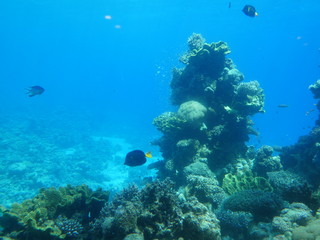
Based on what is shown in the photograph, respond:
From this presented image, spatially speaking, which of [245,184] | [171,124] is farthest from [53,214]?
[171,124]

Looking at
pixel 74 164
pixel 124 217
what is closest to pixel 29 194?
pixel 74 164

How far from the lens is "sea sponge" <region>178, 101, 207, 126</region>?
986 cm

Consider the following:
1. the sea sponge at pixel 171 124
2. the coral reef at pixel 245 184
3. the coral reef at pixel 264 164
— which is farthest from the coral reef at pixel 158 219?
the coral reef at pixel 264 164

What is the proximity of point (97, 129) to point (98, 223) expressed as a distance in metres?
38.0

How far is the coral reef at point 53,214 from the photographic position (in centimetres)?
493

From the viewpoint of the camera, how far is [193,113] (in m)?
9.85

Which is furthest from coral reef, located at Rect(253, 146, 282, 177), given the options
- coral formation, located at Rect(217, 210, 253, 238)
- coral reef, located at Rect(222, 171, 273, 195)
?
coral formation, located at Rect(217, 210, 253, 238)

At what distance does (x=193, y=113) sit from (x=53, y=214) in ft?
20.5

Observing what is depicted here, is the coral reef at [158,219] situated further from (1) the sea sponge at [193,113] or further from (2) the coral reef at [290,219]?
(1) the sea sponge at [193,113]

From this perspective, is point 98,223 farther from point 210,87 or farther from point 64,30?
point 64,30

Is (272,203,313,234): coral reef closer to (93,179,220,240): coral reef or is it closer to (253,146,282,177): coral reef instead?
(93,179,220,240): coral reef

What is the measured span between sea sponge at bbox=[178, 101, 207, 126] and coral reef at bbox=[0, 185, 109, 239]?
4798 mm

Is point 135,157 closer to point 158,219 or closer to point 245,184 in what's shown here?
point 158,219

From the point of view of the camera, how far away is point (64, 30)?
455 ft
